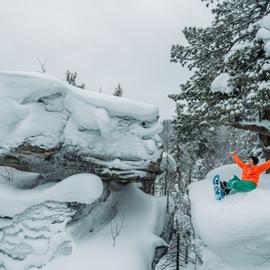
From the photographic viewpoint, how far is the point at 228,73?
28.2 feet

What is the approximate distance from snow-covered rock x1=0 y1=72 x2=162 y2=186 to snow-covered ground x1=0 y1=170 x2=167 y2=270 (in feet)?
2.38

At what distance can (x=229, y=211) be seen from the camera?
214 inches

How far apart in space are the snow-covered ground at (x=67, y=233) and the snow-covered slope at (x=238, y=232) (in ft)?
7.23

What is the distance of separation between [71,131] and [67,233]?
9.69 feet

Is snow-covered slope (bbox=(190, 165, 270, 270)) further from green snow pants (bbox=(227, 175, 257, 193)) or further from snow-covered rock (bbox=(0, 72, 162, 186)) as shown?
snow-covered rock (bbox=(0, 72, 162, 186))

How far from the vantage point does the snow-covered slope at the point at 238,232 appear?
191 inches

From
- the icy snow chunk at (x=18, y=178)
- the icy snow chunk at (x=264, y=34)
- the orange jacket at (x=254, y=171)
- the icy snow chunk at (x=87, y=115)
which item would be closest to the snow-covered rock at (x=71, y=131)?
the icy snow chunk at (x=87, y=115)

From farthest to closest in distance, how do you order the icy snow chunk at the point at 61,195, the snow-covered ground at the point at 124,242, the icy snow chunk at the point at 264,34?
1. the icy snow chunk at the point at 61,195
2. the icy snow chunk at the point at 264,34
3. the snow-covered ground at the point at 124,242

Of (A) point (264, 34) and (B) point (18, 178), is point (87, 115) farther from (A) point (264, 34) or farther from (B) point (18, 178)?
(A) point (264, 34)

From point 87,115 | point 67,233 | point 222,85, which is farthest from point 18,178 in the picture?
point 222,85

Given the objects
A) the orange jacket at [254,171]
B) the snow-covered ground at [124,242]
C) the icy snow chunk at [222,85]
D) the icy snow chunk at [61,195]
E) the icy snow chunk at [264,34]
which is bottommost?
the snow-covered ground at [124,242]

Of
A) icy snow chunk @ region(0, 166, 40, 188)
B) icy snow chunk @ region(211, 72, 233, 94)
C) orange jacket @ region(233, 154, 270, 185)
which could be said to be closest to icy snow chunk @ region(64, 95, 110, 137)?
icy snow chunk @ region(0, 166, 40, 188)

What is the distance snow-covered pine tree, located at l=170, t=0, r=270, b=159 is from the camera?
7832 mm

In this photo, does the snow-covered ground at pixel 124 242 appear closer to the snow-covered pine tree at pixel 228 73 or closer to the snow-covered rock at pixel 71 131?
the snow-covered rock at pixel 71 131
